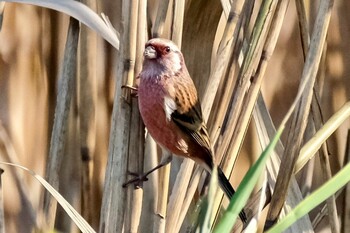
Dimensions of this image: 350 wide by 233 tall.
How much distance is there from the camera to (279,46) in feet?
6.15

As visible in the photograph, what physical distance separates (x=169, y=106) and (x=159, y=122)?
7 cm

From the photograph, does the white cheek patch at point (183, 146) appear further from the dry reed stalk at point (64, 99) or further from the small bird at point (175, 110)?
the dry reed stalk at point (64, 99)

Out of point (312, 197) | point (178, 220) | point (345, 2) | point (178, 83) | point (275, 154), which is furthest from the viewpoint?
point (345, 2)

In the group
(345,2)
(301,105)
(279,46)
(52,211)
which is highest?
(345,2)

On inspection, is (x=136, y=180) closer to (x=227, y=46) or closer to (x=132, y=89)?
(x=132, y=89)

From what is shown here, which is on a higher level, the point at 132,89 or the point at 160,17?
the point at 160,17

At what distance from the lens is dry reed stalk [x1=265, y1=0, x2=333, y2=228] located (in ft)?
4.01

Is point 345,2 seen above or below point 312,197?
above

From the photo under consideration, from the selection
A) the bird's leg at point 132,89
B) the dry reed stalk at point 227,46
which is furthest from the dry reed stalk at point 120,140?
the dry reed stalk at point 227,46

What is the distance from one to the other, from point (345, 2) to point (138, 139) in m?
0.93

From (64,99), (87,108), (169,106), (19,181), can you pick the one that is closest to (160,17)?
(169,106)

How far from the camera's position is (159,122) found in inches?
52.5

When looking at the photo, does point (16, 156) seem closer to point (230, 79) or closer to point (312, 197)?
point (230, 79)

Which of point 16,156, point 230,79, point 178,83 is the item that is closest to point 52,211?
point 16,156
